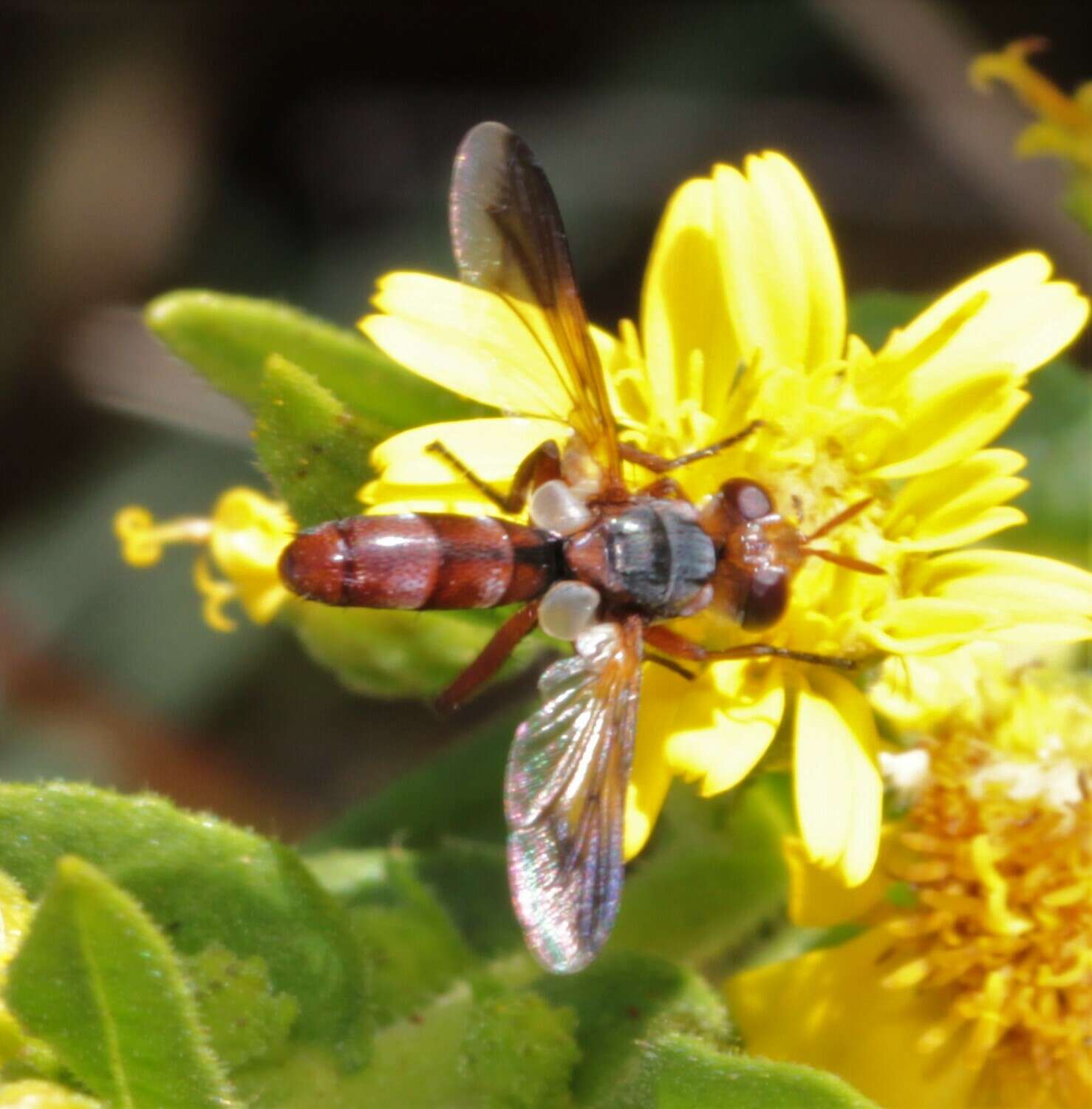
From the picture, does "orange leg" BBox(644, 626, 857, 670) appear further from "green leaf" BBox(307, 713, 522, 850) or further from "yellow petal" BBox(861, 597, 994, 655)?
"green leaf" BBox(307, 713, 522, 850)

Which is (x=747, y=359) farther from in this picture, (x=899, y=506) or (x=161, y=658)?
(x=161, y=658)

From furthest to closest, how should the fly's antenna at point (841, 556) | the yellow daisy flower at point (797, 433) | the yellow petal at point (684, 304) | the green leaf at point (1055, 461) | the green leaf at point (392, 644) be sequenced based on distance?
the green leaf at point (1055, 461) → the green leaf at point (392, 644) → the yellow petal at point (684, 304) → the fly's antenna at point (841, 556) → the yellow daisy flower at point (797, 433)

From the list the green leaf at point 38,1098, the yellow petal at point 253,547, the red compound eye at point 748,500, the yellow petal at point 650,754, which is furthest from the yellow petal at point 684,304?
the green leaf at point 38,1098

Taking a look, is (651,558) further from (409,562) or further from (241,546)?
(241,546)

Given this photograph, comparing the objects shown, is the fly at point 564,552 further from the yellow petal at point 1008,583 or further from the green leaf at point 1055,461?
the green leaf at point 1055,461

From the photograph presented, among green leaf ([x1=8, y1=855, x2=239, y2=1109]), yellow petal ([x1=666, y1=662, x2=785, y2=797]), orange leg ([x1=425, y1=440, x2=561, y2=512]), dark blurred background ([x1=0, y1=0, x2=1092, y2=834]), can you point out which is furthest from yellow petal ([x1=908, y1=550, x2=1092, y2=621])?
dark blurred background ([x1=0, y1=0, x2=1092, y2=834])

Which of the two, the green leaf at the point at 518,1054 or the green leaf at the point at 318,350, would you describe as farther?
the green leaf at the point at 318,350
